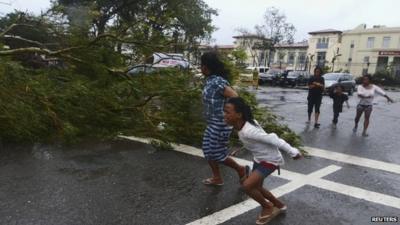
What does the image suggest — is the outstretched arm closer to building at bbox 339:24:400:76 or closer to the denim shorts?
the denim shorts

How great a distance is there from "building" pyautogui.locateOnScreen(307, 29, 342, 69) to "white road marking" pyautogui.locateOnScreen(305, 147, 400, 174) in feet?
219

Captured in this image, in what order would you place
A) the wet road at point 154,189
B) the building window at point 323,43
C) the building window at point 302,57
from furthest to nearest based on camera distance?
the building window at point 302,57 < the building window at point 323,43 < the wet road at point 154,189

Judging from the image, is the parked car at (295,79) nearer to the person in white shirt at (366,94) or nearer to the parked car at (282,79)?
the parked car at (282,79)

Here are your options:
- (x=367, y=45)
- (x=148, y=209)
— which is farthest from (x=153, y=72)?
(x=367, y=45)

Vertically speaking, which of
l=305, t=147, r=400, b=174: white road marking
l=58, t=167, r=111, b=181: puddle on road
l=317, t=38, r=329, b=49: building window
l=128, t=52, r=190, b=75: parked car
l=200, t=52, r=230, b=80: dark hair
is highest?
l=317, t=38, r=329, b=49: building window

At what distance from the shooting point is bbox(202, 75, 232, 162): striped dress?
457 centimetres

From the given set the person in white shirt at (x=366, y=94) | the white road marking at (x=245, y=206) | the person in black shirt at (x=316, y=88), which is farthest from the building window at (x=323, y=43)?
the white road marking at (x=245, y=206)

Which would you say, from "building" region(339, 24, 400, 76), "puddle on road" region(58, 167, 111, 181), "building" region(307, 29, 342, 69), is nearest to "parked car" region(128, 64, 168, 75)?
"puddle on road" region(58, 167, 111, 181)

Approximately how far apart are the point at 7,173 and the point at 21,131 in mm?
1472

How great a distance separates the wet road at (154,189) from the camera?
4.01 meters

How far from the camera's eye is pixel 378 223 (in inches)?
159

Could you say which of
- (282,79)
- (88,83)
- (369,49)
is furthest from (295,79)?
(369,49)

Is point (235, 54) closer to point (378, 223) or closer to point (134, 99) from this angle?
point (134, 99)

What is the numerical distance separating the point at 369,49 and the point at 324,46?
9.62 m
